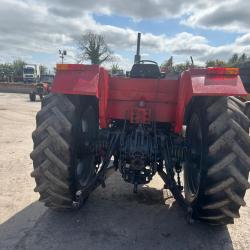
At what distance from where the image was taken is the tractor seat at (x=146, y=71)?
518cm

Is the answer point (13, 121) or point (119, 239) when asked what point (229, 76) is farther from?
point (13, 121)

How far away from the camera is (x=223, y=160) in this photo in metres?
3.04

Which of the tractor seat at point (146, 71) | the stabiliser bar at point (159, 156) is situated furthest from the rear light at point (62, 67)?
the tractor seat at point (146, 71)

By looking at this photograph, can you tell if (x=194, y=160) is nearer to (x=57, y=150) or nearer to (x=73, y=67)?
(x=57, y=150)

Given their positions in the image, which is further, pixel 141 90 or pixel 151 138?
pixel 141 90

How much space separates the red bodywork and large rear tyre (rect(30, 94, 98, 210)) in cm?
28

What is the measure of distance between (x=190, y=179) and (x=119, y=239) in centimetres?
143

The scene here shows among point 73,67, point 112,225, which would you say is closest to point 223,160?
point 112,225

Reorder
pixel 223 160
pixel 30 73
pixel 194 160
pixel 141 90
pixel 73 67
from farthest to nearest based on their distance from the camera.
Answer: pixel 30 73 < pixel 141 90 < pixel 194 160 < pixel 73 67 < pixel 223 160

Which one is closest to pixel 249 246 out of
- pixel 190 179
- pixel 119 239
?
pixel 190 179

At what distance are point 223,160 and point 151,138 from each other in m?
0.98

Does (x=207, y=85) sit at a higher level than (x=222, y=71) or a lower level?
lower

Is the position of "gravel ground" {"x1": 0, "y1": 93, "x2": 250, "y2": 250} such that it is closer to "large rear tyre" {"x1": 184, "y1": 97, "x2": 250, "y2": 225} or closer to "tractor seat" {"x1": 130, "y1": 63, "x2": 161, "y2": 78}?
"large rear tyre" {"x1": 184, "y1": 97, "x2": 250, "y2": 225}

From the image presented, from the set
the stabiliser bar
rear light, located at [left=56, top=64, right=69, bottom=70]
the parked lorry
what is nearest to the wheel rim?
the stabiliser bar
